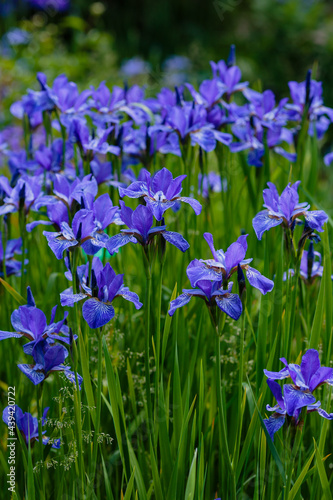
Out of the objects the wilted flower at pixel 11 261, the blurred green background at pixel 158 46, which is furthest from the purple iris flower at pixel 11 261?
the blurred green background at pixel 158 46

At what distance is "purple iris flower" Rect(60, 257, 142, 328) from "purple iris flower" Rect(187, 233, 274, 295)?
6.5 inches

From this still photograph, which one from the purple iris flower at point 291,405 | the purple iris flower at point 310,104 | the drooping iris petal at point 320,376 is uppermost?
the purple iris flower at point 310,104

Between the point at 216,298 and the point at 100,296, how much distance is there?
267 mm

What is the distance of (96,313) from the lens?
1144mm

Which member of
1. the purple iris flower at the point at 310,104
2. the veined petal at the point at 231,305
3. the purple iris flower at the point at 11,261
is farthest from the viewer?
the purple iris flower at the point at 310,104

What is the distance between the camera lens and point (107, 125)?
2.07 m

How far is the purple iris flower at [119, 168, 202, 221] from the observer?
3.92 ft

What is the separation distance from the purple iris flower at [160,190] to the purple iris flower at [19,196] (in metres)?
0.46

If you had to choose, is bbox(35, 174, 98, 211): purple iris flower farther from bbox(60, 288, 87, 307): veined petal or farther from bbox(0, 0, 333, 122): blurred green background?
bbox(0, 0, 333, 122): blurred green background

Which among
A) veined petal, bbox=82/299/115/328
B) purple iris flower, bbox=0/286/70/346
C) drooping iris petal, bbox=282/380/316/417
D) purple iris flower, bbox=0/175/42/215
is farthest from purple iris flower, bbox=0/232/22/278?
drooping iris petal, bbox=282/380/316/417

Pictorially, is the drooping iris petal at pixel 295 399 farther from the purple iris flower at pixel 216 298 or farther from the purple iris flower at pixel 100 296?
the purple iris flower at pixel 100 296

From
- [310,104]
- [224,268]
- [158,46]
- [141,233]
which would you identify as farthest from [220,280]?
[158,46]

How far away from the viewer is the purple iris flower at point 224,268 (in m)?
1.06

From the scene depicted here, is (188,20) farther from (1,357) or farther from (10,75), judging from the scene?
(1,357)
